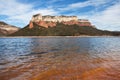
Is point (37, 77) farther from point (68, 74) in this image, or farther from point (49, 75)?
point (68, 74)

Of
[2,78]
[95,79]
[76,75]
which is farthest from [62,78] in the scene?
[2,78]

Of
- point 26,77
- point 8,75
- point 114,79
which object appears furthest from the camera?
point 8,75

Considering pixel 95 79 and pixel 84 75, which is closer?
pixel 95 79

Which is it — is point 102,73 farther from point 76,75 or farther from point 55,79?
point 55,79

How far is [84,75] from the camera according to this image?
13641mm

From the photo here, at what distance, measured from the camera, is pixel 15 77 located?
1324 cm

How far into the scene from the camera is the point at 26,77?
43.1 ft

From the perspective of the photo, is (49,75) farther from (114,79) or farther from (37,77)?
(114,79)

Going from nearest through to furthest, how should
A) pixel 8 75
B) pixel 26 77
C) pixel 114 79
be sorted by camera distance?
pixel 114 79
pixel 26 77
pixel 8 75

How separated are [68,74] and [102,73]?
2.72 m

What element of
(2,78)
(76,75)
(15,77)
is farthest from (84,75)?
(2,78)

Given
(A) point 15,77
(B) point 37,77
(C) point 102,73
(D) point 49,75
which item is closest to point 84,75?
(C) point 102,73

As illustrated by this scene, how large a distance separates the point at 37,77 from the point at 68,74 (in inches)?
94.4

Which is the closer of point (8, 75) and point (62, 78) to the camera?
point (62, 78)
